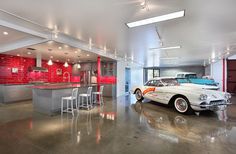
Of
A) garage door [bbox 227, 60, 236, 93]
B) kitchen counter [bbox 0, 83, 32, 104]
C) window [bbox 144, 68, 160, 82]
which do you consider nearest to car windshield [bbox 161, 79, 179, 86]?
kitchen counter [bbox 0, 83, 32, 104]

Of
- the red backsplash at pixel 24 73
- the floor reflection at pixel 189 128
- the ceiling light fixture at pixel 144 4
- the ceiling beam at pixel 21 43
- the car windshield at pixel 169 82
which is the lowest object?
the floor reflection at pixel 189 128

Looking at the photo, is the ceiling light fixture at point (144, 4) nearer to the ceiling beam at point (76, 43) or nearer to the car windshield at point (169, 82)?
the ceiling beam at point (76, 43)

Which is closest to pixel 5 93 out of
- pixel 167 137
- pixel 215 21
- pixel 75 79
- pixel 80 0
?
pixel 75 79

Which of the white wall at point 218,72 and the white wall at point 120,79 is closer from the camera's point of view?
the white wall at point 120,79

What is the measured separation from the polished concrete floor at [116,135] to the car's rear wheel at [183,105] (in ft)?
2.49

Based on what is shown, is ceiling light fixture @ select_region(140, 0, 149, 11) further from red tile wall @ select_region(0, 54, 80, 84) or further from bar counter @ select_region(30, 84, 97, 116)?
red tile wall @ select_region(0, 54, 80, 84)

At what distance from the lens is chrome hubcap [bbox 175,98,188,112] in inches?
206

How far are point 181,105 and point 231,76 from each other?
9.61 m

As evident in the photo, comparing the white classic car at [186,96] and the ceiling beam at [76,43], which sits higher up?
the ceiling beam at [76,43]

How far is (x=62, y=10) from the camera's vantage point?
3102 mm

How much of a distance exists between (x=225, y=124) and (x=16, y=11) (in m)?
6.26

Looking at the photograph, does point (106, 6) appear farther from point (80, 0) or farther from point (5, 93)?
point (5, 93)

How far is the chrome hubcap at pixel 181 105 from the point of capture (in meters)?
5.24

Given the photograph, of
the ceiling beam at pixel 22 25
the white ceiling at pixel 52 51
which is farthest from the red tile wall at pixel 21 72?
the ceiling beam at pixel 22 25
